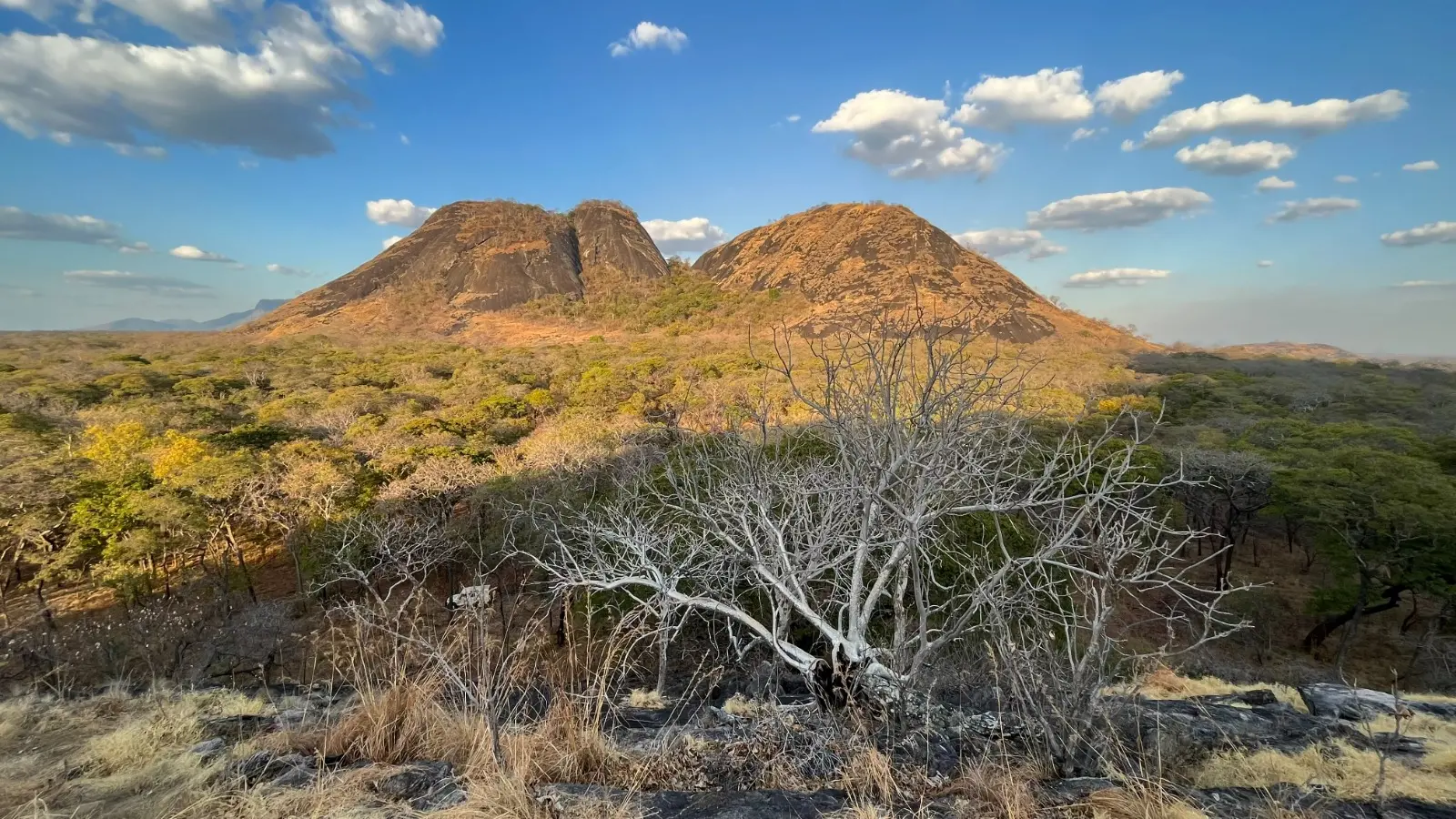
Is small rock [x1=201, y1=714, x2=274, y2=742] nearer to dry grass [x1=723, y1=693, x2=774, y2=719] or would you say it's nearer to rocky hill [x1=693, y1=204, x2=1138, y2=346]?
dry grass [x1=723, y1=693, x2=774, y2=719]

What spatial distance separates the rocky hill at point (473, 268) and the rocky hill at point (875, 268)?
44.8 ft

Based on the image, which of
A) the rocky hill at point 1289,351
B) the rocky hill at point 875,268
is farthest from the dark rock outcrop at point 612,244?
the rocky hill at point 1289,351

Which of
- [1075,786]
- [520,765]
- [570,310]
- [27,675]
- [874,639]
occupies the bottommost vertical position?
[27,675]

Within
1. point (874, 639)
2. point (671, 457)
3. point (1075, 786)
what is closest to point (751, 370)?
point (671, 457)

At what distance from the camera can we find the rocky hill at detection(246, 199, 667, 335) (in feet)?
194

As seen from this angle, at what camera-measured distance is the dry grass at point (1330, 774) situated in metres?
2.91

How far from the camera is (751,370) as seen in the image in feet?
90.3

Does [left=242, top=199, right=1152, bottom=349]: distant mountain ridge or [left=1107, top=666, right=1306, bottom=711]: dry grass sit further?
[left=242, top=199, right=1152, bottom=349]: distant mountain ridge

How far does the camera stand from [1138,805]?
226cm

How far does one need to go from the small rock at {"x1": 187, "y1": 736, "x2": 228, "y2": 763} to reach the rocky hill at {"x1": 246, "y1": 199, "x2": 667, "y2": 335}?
57.4m

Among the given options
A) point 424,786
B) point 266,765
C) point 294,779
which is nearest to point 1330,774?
point 424,786

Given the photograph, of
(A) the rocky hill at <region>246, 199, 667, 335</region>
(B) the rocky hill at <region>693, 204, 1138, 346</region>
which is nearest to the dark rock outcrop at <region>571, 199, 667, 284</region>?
(A) the rocky hill at <region>246, 199, 667, 335</region>

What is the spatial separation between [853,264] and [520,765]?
6011 cm

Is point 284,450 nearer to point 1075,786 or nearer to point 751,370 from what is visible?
point 1075,786
